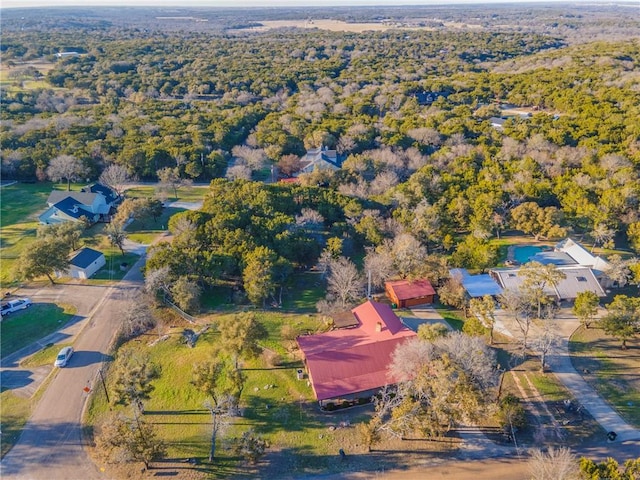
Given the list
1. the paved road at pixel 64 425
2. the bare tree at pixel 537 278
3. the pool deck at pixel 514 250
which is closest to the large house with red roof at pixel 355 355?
the bare tree at pixel 537 278

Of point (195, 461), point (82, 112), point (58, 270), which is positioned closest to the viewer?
point (195, 461)

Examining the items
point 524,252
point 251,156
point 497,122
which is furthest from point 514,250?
point 497,122

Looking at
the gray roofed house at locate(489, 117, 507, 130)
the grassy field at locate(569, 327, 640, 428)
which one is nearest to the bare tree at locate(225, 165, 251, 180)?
the grassy field at locate(569, 327, 640, 428)

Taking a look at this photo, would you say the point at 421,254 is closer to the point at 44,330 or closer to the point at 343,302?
the point at 343,302

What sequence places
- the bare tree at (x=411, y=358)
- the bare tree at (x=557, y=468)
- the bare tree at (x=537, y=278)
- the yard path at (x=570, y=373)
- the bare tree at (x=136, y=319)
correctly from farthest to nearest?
the bare tree at (x=136, y=319) < the bare tree at (x=537, y=278) < the bare tree at (x=411, y=358) < the yard path at (x=570, y=373) < the bare tree at (x=557, y=468)

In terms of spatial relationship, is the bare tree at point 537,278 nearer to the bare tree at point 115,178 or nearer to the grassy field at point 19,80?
the bare tree at point 115,178

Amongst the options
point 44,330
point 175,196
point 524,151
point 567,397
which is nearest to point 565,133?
point 524,151

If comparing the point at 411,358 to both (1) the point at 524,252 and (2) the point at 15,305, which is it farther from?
(2) the point at 15,305

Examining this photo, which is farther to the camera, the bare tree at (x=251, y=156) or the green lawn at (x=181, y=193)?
the bare tree at (x=251, y=156)
